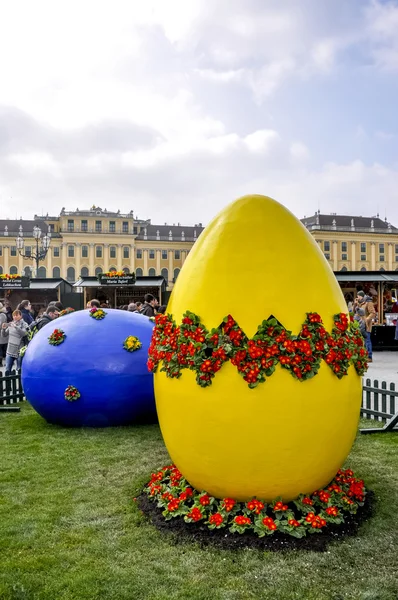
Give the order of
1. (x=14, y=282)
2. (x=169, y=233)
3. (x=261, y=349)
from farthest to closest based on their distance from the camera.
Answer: (x=169, y=233)
(x=14, y=282)
(x=261, y=349)

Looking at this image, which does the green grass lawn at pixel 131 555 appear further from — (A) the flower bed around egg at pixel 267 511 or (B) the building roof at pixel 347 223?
(B) the building roof at pixel 347 223

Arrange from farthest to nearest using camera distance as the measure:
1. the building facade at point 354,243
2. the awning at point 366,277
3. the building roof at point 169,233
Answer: the building roof at point 169,233, the building facade at point 354,243, the awning at point 366,277

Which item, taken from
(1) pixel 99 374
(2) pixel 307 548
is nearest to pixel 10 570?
(2) pixel 307 548

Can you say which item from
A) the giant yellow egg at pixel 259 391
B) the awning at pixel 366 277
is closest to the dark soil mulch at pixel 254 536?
the giant yellow egg at pixel 259 391

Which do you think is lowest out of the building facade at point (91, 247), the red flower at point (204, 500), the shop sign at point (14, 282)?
the red flower at point (204, 500)

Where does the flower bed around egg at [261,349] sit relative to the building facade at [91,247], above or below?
below

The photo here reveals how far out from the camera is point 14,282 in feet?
103

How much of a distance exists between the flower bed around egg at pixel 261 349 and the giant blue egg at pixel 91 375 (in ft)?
12.7

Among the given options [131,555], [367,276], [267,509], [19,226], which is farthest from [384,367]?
[19,226]

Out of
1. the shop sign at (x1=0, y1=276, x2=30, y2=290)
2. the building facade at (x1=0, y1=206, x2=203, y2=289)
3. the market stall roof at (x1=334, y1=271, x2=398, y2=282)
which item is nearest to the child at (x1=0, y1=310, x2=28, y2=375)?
the shop sign at (x1=0, y1=276, x2=30, y2=290)

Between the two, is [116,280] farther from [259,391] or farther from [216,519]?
[259,391]

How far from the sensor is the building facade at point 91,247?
332 feet

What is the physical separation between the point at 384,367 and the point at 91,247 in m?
90.6

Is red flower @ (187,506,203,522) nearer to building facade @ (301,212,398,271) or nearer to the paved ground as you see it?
the paved ground
